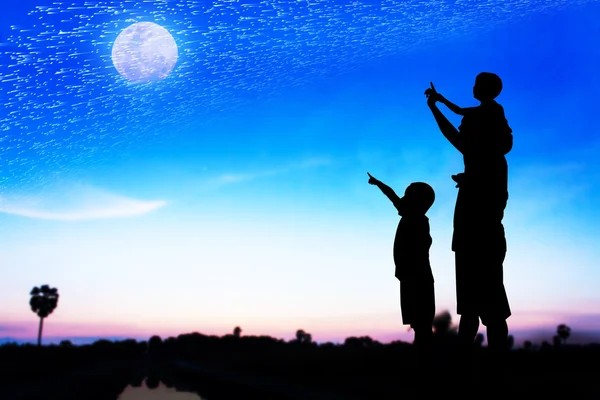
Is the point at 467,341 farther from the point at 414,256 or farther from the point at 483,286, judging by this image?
the point at 414,256

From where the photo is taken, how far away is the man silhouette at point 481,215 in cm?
562

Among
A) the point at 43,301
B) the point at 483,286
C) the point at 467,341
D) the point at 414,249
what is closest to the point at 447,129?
the point at 414,249

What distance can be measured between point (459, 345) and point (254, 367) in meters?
20.1

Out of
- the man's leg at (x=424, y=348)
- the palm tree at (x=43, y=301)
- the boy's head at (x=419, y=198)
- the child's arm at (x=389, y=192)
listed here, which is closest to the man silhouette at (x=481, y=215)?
the man's leg at (x=424, y=348)

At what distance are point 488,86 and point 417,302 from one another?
95.0 inches

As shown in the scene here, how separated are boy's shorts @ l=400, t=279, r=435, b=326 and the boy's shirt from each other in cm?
7

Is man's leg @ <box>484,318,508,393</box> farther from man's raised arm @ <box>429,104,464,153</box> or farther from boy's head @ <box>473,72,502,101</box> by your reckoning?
boy's head @ <box>473,72,502,101</box>

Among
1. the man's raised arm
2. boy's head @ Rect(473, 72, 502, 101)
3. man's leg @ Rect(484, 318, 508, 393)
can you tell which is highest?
boy's head @ Rect(473, 72, 502, 101)

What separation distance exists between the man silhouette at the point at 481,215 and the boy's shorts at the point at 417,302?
0.60m

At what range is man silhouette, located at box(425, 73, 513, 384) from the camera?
18.5 feet

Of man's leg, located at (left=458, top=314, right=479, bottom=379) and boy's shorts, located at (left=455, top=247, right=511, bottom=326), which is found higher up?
boy's shorts, located at (left=455, top=247, right=511, bottom=326)

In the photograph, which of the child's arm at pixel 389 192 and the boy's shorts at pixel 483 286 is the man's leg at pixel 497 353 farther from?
the child's arm at pixel 389 192

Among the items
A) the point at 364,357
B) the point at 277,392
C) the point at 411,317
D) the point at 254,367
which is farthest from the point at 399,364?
the point at 411,317

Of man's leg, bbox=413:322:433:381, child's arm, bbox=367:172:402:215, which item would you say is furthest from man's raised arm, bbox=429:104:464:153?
man's leg, bbox=413:322:433:381
